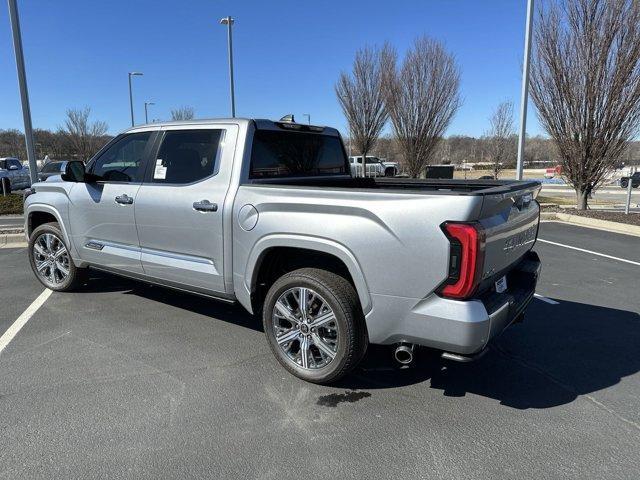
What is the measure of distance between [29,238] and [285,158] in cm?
372

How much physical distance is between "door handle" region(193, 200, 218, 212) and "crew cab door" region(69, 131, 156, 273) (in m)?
0.89

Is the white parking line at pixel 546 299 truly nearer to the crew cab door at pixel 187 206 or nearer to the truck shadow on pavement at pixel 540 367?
the truck shadow on pavement at pixel 540 367

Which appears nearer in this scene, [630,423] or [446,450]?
[446,450]

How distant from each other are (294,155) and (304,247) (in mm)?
1432

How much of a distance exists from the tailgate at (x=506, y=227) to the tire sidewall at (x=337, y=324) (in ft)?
2.99

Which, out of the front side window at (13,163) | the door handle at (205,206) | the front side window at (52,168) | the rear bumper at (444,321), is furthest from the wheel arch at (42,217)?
the front side window at (52,168)

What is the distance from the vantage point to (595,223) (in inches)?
450

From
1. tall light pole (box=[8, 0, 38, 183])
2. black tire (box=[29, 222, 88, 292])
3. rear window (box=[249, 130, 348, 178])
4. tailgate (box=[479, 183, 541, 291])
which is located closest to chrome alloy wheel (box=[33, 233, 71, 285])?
black tire (box=[29, 222, 88, 292])

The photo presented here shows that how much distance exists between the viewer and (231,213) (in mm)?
3633

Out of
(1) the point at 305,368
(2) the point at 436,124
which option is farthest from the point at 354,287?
(2) the point at 436,124

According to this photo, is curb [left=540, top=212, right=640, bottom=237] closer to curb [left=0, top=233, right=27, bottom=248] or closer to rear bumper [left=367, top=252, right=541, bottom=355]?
rear bumper [left=367, top=252, right=541, bottom=355]

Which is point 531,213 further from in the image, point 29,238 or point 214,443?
point 29,238

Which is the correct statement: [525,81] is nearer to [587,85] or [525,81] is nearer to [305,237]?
[587,85]

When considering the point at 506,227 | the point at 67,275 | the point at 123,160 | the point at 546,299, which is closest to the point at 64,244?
the point at 67,275
